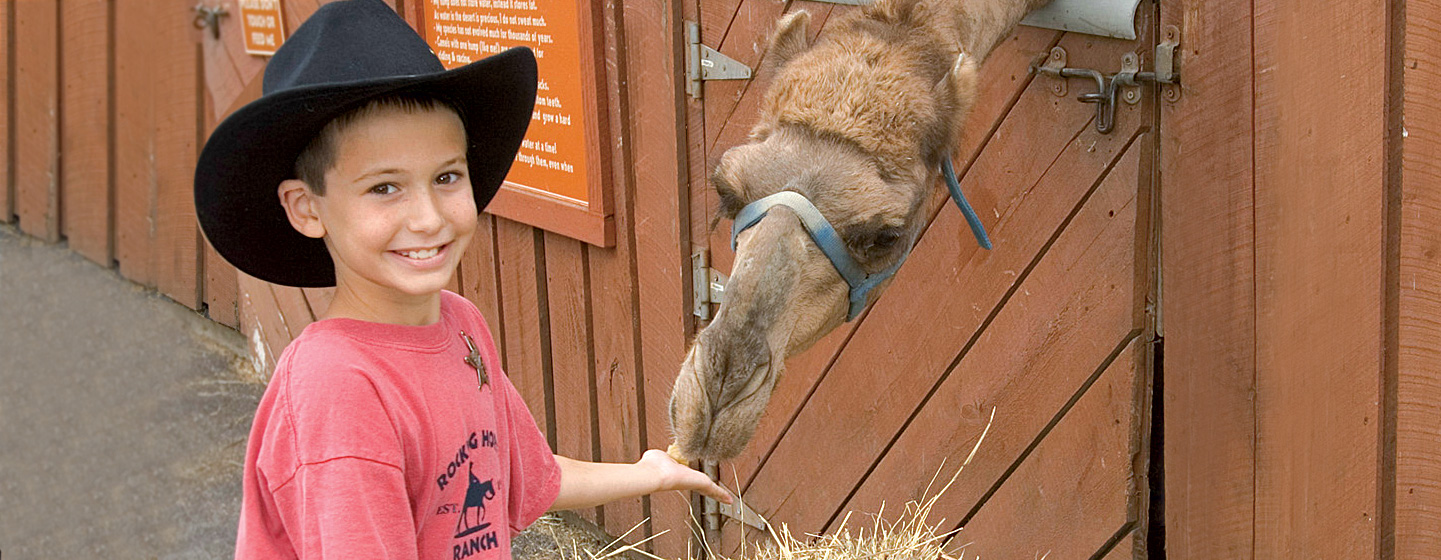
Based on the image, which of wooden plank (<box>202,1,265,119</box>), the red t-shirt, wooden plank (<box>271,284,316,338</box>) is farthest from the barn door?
wooden plank (<box>202,1,265,119</box>)

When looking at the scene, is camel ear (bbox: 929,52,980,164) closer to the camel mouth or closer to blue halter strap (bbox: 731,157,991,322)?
blue halter strap (bbox: 731,157,991,322)

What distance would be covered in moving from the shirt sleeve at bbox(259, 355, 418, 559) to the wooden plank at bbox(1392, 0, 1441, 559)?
5.93ft

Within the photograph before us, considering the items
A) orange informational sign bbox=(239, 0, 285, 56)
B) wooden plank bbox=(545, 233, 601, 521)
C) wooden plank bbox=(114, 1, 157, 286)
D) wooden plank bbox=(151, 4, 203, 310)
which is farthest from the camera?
wooden plank bbox=(114, 1, 157, 286)

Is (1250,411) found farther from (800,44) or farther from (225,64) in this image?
(225,64)

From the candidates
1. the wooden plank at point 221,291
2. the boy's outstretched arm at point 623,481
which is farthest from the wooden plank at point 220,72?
the boy's outstretched arm at point 623,481

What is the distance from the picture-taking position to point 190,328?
7441mm

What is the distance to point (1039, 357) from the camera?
3.05 meters

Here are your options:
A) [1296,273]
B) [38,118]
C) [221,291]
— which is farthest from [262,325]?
[1296,273]

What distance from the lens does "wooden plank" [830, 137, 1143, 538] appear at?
2.79 meters

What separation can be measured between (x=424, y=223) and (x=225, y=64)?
5.11 meters

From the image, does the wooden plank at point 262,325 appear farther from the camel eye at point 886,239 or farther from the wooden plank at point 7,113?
the camel eye at point 886,239

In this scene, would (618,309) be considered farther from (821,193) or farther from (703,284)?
(821,193)

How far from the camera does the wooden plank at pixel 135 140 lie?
730 centimetres

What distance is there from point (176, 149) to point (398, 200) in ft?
19.1
